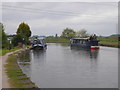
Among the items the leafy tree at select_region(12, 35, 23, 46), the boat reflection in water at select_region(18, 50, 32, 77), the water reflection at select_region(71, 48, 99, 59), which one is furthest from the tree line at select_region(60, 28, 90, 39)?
the boat reflection in water at select_region(18, 50, 32, 77)

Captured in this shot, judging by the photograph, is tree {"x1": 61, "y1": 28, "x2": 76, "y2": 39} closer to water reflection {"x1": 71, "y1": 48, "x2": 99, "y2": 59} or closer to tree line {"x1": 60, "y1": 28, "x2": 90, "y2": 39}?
tree line {"x1": 60, "y1": 28, "x2": 90, "y2": 39}

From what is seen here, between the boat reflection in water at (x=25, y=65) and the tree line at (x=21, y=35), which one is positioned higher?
the tree line at (x=21, y=35)

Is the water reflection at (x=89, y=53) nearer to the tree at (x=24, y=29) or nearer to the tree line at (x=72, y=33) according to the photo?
the tree at (x=24, y=29)

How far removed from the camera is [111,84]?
13430 mm

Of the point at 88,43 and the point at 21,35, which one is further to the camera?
the point at 88,43

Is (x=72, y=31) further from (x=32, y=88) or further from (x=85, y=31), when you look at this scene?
(x=32, y=88)

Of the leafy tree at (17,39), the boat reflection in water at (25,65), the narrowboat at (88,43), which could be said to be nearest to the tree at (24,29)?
the leafy tree at (17,39)

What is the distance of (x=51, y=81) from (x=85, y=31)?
126 metres

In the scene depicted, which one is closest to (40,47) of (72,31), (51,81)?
(51,81)

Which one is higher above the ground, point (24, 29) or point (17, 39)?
point (24, 29)

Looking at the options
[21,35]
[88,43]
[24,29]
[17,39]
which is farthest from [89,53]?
[24,29]

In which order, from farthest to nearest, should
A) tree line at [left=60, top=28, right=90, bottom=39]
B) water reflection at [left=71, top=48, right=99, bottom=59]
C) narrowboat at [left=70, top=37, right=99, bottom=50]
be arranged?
tree line at [left=60, top=28, right=90, bottom=39]
narrowboat at [left=70, top=37, right=99, bottom=50]
water reflection at [left=71, top=48, right=99, bottom=59]

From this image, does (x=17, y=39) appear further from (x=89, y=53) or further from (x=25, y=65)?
(x=25, y=65)

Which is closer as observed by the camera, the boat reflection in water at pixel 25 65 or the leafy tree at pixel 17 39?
the boat reflection in water at pixel 25 65
